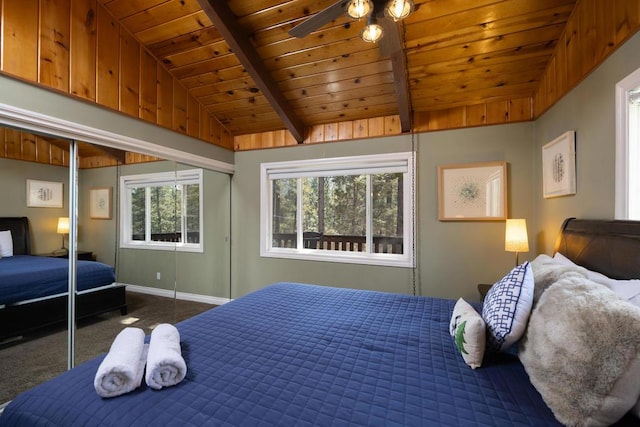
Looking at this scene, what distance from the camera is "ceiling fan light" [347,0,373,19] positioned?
59.5 inches

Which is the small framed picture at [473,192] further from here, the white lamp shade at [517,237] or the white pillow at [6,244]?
the white pillow at [6,244]

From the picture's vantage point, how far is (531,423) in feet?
2.81

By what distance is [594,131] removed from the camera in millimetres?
1881

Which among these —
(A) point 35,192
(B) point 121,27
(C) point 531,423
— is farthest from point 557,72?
(A) point 35,192

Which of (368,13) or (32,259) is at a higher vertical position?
(368,13)

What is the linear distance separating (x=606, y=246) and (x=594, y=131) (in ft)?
2.73

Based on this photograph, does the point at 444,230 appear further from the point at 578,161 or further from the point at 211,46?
the point at 211,46

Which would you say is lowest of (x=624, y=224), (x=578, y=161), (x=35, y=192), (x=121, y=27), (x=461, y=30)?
(x=624, y=224)

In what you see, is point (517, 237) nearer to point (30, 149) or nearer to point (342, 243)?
point (342, 243)

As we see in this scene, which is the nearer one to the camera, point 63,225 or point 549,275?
point 549,275

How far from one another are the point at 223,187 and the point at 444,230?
2924 mm

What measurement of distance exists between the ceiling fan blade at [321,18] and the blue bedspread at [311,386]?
1.75m

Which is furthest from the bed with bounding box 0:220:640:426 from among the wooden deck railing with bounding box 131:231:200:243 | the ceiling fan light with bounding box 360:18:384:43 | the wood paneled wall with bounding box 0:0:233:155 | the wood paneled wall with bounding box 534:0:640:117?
the wood paneled wall with bounding box 0:0:233:155

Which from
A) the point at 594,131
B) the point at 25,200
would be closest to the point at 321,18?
the point at 594,131
